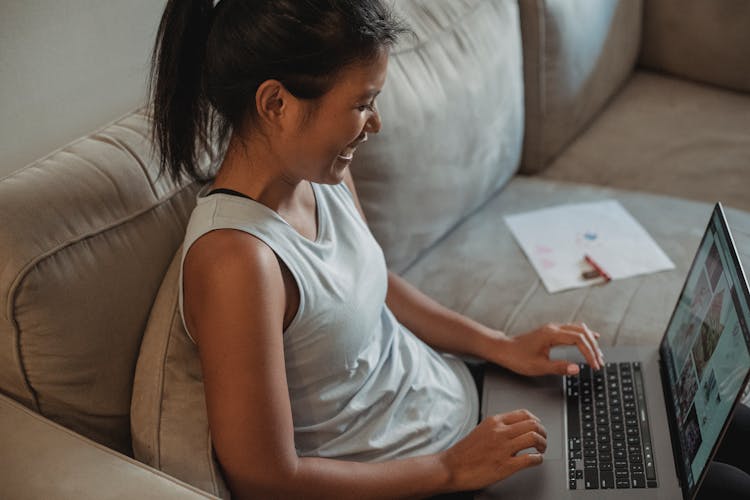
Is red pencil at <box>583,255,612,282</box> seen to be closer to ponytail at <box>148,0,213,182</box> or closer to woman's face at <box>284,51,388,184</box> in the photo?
woman's face at <box>284,51,388,184</box>

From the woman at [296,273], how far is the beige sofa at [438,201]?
88mm

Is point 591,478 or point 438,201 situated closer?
point 591,478

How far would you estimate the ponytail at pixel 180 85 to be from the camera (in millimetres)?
1062

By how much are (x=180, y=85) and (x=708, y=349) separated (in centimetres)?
77

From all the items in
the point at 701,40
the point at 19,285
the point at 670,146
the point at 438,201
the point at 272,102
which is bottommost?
the point at 670,146

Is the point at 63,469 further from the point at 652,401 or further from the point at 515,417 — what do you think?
the point at 652,401

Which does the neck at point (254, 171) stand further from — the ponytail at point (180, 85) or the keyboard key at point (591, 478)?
the keyboard key at point (591, 478)

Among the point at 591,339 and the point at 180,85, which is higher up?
the point at 180,85

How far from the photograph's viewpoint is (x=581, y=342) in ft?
4.38

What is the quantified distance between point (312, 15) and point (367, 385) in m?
0.53

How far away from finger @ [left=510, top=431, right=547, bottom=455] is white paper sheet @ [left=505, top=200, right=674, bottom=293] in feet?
1.75

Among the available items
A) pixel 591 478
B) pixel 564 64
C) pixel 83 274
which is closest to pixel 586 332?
pixel 591 478

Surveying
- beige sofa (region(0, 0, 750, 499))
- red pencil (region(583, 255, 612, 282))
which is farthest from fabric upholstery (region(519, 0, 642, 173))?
red pencil (region(583, 255, 612, 282))

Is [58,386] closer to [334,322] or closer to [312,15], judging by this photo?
[334,322]
